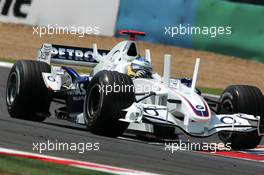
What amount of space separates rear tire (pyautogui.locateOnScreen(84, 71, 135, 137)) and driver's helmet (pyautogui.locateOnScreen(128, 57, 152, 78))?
0.87 meters

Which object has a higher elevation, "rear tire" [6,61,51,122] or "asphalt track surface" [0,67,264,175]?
"rear tire" [6,61,51,122]

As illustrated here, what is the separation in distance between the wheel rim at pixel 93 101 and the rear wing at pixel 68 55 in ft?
5.16

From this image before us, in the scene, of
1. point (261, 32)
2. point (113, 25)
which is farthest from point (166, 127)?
point (113, 25)

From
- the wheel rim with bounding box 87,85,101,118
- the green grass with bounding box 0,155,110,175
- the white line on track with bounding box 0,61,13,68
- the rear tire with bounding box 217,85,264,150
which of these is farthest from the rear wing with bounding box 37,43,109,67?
the white line on track with bounding box 0,61,13,68

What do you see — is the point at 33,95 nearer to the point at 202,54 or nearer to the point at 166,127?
the point at 166,127

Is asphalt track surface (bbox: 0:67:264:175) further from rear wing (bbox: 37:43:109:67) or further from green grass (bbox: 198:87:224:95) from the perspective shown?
green grass (bbox: 198:87:224:95)

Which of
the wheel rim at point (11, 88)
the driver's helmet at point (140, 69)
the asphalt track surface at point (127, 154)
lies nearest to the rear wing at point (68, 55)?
the wheel rim at point (11, 88)

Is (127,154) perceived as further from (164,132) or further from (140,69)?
(140,69)

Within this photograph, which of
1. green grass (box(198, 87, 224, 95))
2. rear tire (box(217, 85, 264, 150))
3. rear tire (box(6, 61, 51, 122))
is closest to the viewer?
rear tire (box(217, 85, 264, 150))

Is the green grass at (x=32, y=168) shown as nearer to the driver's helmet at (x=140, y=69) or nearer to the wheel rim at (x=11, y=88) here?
the driver's helmet at (x=140, y=69)

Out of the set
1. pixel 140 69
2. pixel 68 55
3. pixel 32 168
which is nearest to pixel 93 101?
pixel 140 69

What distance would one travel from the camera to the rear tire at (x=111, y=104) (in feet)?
35.7

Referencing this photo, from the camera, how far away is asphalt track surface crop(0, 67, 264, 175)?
356 inches

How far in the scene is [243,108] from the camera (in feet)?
38.8
